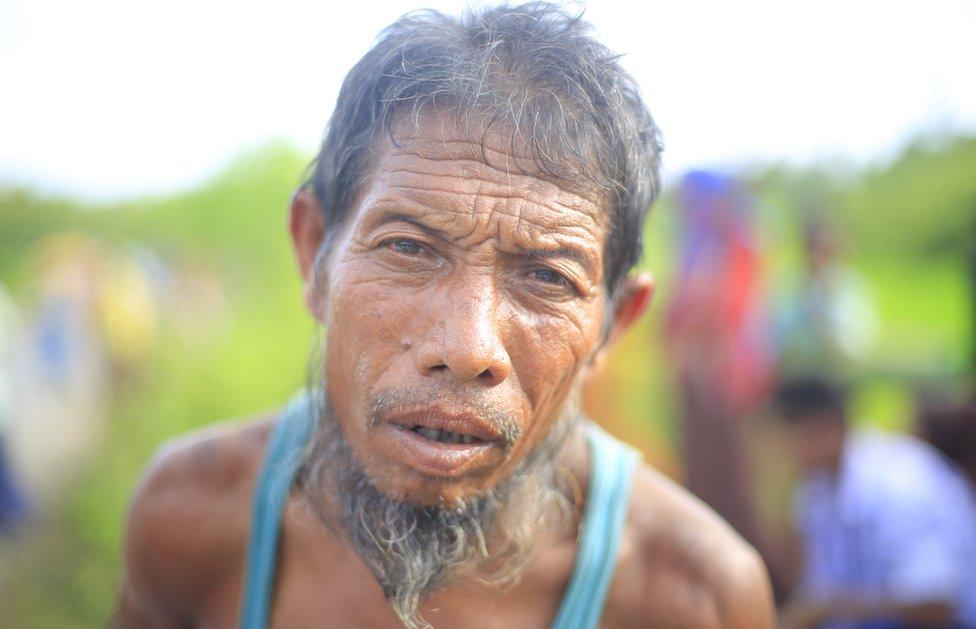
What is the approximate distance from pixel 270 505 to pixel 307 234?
0.67 meters

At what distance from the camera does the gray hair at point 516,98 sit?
1.64 m

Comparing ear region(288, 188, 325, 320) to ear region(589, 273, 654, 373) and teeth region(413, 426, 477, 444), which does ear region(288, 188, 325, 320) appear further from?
ear region(589, 273, 654, 373)

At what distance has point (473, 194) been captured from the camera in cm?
160

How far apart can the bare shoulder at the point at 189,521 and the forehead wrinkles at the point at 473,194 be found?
96 centimetres

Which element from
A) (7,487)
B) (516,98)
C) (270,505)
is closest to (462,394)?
(516,98)

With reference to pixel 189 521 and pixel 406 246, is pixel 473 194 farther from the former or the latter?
pixel 189 521

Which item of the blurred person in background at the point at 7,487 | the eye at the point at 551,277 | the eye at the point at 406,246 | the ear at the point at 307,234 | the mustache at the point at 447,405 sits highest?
the eye at the point at 406,246

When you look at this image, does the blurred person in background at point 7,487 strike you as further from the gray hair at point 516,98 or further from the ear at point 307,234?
the gray hair at point 516,98

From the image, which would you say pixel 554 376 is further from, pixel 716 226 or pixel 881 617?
pixel 716 226

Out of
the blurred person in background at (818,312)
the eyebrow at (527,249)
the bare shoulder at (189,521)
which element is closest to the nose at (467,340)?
the eyebrow at (527,249)

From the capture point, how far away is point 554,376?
5.59 ft

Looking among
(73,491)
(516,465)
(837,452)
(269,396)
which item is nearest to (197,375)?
(269,396)

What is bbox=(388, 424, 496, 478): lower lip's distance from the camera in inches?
62.0

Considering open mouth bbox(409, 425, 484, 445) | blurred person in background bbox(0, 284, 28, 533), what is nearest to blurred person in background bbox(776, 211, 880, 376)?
open mouth bbox(409, 425, 484, 445)
